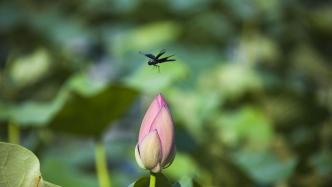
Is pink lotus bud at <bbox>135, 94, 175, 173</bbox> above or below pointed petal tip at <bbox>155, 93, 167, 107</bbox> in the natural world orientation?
below

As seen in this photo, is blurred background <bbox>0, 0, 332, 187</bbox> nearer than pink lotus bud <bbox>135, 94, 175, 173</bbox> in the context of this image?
No

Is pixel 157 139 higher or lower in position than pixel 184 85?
higher

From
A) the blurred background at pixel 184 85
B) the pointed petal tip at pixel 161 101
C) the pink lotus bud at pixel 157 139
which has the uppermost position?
the pointed petal tip at pixel 161 101

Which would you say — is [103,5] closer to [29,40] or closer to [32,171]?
[29,40]

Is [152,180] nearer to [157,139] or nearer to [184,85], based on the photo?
[157,139]

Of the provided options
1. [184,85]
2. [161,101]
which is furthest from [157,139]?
[184,85]
